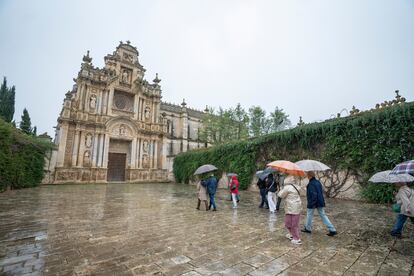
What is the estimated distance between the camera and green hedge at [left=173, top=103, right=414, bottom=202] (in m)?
8.16

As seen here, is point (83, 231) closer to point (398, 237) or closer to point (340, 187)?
point (398, 237)

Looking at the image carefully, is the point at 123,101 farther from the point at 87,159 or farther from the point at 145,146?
the point at 87,159

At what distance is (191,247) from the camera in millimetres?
3617

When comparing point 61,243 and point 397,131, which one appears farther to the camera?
point 397,131

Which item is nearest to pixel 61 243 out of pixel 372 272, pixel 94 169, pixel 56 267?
pixel 56 267

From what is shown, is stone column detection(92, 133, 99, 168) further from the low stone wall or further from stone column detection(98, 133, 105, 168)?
the low stone wall

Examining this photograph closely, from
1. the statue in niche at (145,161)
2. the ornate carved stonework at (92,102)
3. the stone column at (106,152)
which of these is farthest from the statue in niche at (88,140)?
the statue in niche at (145,161)

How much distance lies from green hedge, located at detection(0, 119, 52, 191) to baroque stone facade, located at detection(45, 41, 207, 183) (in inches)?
99.7

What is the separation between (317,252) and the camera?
3447 millimetres

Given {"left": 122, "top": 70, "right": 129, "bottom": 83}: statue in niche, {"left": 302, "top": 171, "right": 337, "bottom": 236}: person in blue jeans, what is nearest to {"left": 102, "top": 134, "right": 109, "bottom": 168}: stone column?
{"left": 122, "top": 70, "right": 129, "bottom": 83}: statue in niche

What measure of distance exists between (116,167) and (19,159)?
33.5 ft

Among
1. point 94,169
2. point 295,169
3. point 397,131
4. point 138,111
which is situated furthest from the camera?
point 138,111

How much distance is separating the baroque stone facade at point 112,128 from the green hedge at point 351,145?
42.4 feet

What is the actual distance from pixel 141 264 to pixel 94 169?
2036 cm
